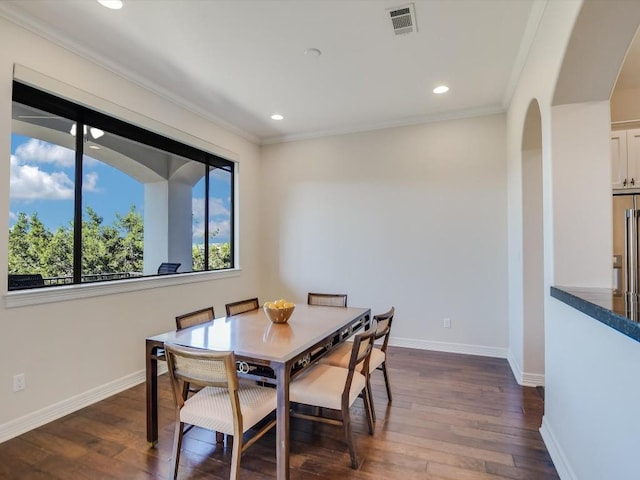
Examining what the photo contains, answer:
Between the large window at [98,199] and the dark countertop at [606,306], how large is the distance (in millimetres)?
3584

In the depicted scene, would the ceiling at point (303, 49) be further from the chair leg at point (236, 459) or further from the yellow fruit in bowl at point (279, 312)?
the chair leg at point (236, 459)

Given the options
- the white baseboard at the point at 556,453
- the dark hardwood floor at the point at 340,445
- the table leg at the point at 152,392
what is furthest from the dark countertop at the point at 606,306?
the table leg at the point at 152,392

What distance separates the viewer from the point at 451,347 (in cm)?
428

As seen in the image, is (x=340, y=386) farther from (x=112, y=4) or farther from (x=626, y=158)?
(x=626, y=158)

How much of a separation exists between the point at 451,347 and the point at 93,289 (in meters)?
3.92

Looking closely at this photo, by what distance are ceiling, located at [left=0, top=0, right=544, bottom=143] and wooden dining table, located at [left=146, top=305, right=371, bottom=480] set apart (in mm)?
2225

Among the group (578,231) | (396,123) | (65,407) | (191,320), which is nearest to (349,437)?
(191,320)

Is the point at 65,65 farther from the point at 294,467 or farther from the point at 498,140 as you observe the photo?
the point at 498,140

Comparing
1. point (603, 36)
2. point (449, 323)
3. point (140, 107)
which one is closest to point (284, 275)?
point (449, 323)

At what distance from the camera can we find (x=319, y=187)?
4996mm

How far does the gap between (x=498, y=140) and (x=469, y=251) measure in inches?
53.6

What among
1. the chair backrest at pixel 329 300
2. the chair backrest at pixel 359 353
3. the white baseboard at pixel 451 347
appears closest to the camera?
the chair backrest at pixel 359 353

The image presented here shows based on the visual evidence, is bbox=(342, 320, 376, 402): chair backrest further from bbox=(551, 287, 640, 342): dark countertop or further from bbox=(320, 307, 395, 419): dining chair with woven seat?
bbox=(551, 287, 640, 342): dark countertop

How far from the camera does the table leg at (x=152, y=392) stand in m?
2.15
